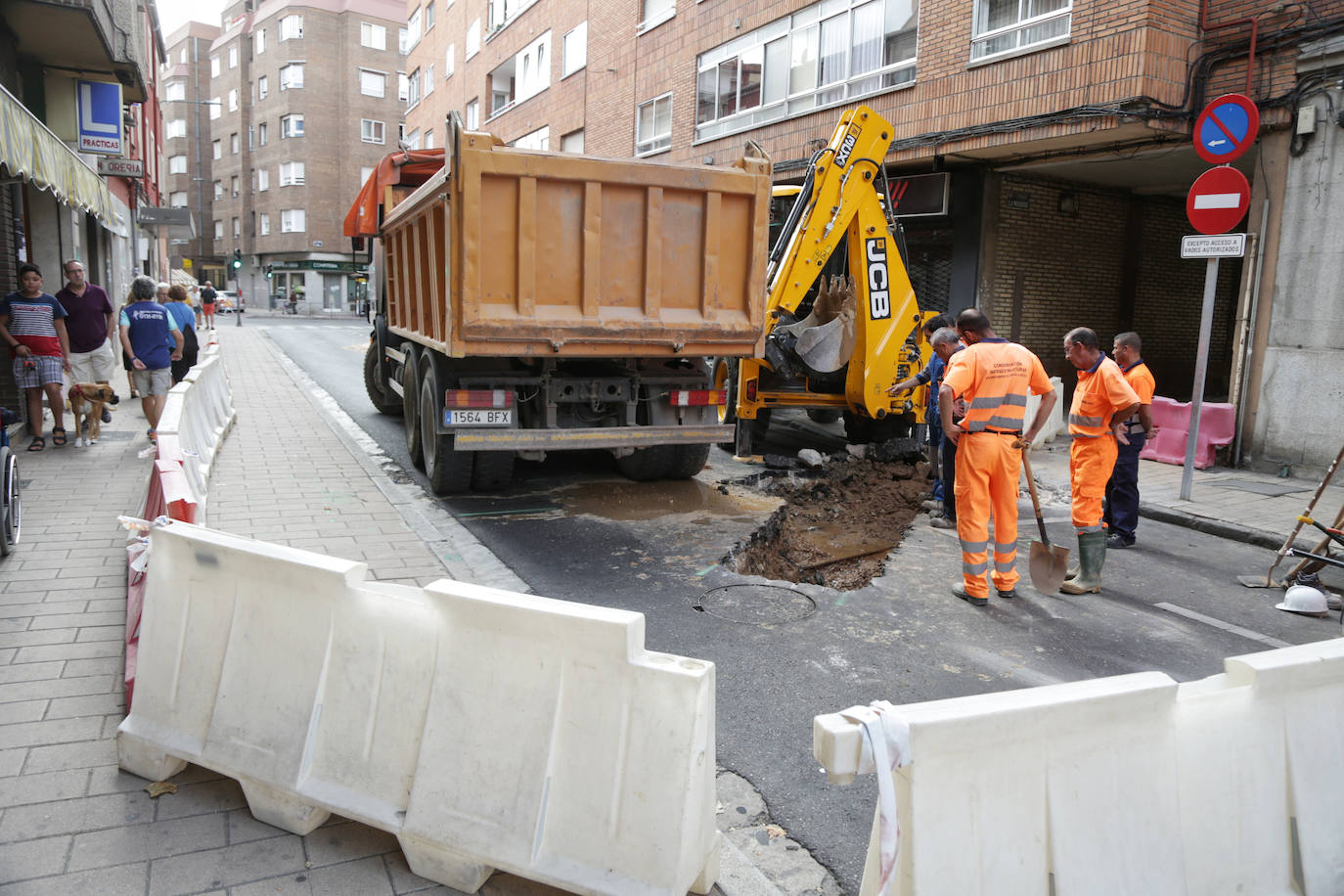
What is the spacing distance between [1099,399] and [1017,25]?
7.69m

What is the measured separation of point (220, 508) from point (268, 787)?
173 inches

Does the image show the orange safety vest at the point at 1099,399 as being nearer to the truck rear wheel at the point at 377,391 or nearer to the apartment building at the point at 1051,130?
the apartment building at the point at 1051,130

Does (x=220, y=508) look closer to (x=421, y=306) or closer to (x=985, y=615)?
(x=421, y=306)

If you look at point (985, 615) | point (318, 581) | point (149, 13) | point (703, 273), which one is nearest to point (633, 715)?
point (318, 581)

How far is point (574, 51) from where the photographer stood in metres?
23.2

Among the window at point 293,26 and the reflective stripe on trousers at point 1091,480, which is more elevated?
the window at point 293,26

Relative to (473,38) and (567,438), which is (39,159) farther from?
(473,38)

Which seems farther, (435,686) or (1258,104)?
(1258,104)

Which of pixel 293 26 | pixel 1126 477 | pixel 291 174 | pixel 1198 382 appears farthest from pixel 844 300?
pixel 293 26

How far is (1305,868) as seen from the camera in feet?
8.21

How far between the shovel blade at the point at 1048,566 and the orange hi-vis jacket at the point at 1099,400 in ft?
2.59

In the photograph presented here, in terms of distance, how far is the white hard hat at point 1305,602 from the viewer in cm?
529

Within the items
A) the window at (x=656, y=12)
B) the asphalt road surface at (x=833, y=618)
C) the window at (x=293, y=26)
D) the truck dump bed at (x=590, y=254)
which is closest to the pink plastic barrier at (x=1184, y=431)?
the asphalt road surface at (x=833, y=618)

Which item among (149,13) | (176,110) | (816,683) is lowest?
(816,683)
